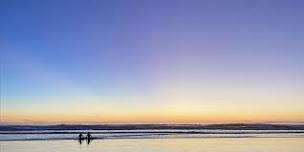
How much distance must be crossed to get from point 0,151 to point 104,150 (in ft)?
18.8

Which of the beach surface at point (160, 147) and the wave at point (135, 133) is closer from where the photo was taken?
the beach surface at point (160, 147)

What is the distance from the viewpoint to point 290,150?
27969 mm

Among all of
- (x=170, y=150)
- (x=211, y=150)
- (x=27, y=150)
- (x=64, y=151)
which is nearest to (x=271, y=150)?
(x=211, y=150)

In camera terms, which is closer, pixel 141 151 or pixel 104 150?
pixel 141 151

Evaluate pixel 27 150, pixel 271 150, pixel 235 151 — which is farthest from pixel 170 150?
pixel 27 150

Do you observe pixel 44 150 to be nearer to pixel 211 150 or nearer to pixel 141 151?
pixel 141 151

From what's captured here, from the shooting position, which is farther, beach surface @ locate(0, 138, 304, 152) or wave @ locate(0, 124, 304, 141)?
wave @ locate(0, 124, 304, 141)

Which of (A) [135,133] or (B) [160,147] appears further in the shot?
(A) [135,133]

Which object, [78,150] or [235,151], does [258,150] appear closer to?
[235,151]

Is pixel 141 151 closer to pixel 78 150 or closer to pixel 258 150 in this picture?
pixel 78 150

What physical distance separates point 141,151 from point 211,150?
3.88m

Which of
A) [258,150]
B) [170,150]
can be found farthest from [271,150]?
[170,150]

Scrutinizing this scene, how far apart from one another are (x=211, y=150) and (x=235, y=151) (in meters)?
1.32

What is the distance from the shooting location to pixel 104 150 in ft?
96.5
